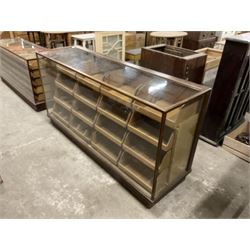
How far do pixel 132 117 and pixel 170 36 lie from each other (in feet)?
10.8

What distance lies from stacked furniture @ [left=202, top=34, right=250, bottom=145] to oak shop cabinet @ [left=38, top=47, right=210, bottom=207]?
720mm

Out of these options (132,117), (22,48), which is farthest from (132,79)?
(22,48)

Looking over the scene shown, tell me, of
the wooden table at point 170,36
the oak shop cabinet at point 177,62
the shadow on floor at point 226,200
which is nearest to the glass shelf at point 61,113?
the oak shop cabinet at point 177,62

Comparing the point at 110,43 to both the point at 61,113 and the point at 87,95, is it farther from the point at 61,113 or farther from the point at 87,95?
the point at 87,95

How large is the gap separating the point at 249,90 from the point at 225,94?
47 centimetres

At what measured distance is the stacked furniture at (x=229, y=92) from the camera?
2156 mm

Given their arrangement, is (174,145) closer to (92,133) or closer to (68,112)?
(92,133)

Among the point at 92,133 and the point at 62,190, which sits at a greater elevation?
the point at 92,133

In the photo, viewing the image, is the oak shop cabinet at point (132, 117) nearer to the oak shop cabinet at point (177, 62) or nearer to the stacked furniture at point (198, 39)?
the oak shop cabinet at point (177, 62)

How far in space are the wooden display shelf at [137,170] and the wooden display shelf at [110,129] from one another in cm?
17

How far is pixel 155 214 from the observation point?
1.83 meters

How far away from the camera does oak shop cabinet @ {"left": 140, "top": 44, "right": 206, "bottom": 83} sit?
235 centimetres

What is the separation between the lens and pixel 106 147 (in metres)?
2.27
